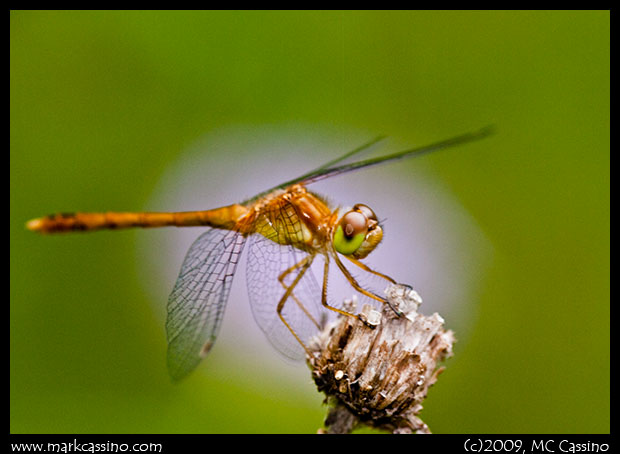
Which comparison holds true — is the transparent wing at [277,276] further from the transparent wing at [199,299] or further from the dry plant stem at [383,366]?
the dry plant stem at [383,366]

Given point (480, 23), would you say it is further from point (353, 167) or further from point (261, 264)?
point (261, 264)

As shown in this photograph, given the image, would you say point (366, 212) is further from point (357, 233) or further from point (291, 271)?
point (291, 271)

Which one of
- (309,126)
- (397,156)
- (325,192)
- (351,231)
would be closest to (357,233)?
(351,231)

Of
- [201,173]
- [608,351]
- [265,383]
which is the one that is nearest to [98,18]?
[201,173]

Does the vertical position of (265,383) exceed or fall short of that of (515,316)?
it falls short

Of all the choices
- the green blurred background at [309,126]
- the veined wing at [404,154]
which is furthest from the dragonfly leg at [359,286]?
the green blurred background at [309,126]

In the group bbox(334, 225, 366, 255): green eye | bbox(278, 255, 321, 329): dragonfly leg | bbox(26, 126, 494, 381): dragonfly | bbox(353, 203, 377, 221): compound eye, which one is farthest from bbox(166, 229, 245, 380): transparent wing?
bbox(353, 203, 377, 221): compound eye
